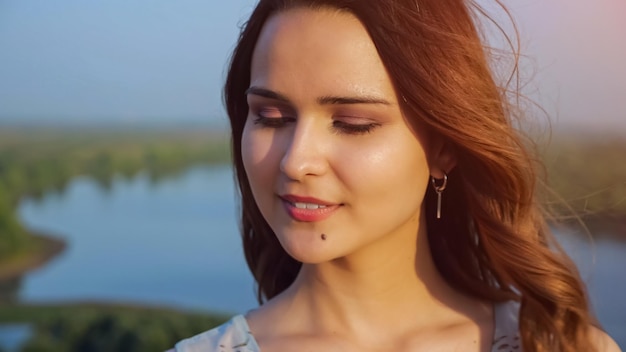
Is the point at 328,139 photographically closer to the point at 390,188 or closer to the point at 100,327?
the point at 390,188

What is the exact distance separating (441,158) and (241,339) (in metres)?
0.54

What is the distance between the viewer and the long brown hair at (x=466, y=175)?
1159mm

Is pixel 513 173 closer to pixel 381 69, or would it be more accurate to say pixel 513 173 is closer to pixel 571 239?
pixel 381 69

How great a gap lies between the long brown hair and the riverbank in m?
1.17

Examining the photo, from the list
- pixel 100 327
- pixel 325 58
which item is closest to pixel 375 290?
pixel 325 58

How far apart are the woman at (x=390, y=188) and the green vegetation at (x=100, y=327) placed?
1.13m

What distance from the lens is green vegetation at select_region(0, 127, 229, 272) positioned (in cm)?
250

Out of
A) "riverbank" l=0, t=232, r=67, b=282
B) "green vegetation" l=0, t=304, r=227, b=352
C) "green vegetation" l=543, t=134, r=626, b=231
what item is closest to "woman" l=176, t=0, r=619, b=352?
"green vegetation" l=543, t=134, r=626, b=231

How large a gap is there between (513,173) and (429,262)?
0.28 metres

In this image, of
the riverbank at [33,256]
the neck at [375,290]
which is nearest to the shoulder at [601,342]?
the neck at [375,290]

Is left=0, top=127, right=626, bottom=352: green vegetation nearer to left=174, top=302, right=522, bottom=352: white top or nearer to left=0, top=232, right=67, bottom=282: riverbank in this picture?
left=0, top=232, right=67, bottom=282: riverbank

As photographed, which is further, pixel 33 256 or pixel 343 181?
pixel 33 256

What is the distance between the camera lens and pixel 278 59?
1176 millimetres

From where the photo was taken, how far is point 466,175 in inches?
52.5
